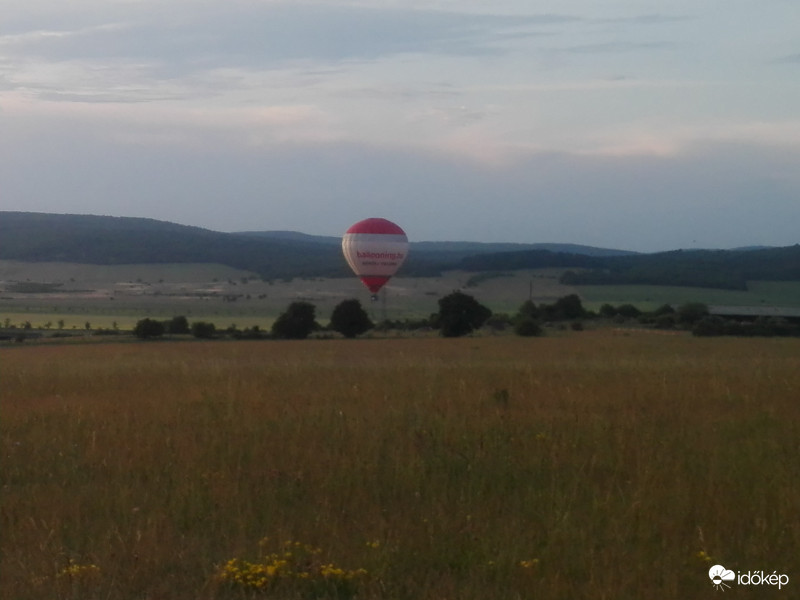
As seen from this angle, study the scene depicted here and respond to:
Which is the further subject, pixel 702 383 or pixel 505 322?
pixel 505 322

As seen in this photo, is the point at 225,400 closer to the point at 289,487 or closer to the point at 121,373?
the point at 289,487

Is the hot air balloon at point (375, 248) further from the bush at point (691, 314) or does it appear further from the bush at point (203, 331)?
the bush at point (691, 314)

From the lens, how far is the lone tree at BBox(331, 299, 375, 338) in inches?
1777

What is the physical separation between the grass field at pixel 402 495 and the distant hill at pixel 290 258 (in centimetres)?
6746

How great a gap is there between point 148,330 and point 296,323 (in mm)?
6939

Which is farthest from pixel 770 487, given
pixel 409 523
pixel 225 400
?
pixel 225 400

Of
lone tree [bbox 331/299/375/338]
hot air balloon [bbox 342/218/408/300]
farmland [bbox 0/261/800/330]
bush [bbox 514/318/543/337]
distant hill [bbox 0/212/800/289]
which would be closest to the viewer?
hot air balloon [bbox 342/218/408/300]

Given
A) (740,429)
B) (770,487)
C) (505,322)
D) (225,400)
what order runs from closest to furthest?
(770,487) → (740,429) → (225,400) → (505,322)

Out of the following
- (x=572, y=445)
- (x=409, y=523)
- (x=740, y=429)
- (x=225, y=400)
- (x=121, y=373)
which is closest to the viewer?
(x=409, y=523)

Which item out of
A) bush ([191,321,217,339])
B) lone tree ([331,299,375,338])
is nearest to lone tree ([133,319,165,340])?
bush ([191,321,217,339])

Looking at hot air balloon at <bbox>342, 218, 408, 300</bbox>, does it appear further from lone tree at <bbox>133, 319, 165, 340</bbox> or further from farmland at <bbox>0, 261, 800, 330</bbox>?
farmland at <bbox>0, 261, 800, 330</bbox>

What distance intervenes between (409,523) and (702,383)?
6.51m

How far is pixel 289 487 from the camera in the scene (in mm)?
6559

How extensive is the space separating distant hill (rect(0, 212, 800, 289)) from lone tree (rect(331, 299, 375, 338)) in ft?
119
